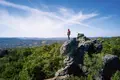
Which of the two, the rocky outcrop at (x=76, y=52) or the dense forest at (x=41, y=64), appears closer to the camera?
the dense forest at (x=41, y=64)

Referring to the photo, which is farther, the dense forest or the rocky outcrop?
the rocky outcrop

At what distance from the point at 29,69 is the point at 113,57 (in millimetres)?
19970

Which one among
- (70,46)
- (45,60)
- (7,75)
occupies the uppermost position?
(70,46)

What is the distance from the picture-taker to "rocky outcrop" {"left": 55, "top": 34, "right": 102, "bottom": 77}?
159ft

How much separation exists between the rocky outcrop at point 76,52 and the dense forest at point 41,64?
1.77 m

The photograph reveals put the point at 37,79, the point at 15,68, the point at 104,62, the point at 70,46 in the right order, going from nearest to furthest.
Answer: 1. the point at 104,62
2. the point at 37,79
3. the point at 70,46
4. the point at 15,68

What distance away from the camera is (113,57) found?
4706 centimetres

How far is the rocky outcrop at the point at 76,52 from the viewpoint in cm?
4847

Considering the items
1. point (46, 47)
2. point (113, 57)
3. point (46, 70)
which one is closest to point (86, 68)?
point (113, 57)

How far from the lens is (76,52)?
52.7 m

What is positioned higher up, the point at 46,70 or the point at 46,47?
the point at 46,47

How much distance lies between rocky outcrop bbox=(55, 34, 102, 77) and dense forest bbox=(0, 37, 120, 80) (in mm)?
1766

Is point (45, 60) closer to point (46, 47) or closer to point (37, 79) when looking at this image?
point (37, 79)

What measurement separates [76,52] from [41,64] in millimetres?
9220
